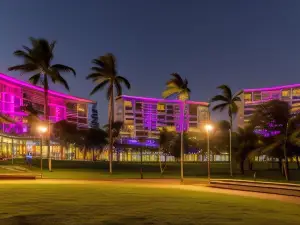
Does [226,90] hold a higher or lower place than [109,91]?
higher

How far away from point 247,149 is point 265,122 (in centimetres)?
1739

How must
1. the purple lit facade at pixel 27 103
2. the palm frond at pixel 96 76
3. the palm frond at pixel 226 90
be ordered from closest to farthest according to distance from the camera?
1. the palm frond at pixel 96 76
2. the palm frond at pixel 226 90
3. the purple lit facade at pixel 27 103

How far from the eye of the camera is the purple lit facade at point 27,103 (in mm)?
114006

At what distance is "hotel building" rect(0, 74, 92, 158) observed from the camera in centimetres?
9655

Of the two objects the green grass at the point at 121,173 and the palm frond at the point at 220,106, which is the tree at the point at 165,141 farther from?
the palm frond at the point at 220,106

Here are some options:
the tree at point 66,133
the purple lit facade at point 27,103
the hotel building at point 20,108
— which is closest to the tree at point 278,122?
the hotel building at point 20,108

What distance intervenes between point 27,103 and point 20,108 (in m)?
38.3

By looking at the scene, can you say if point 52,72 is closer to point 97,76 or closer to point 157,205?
point 97,76

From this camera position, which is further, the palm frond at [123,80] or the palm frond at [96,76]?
the palm frond at [123,80]

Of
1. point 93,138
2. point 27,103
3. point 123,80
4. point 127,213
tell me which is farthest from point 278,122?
point 27,103

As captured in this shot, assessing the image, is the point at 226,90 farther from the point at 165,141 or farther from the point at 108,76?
the point at 165,141

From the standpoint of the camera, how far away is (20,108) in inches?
3578

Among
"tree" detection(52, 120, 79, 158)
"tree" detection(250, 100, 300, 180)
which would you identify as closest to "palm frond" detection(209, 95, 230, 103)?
"tree" detection(250, 100, 300, 180)

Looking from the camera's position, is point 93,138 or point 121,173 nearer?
point 121,173
